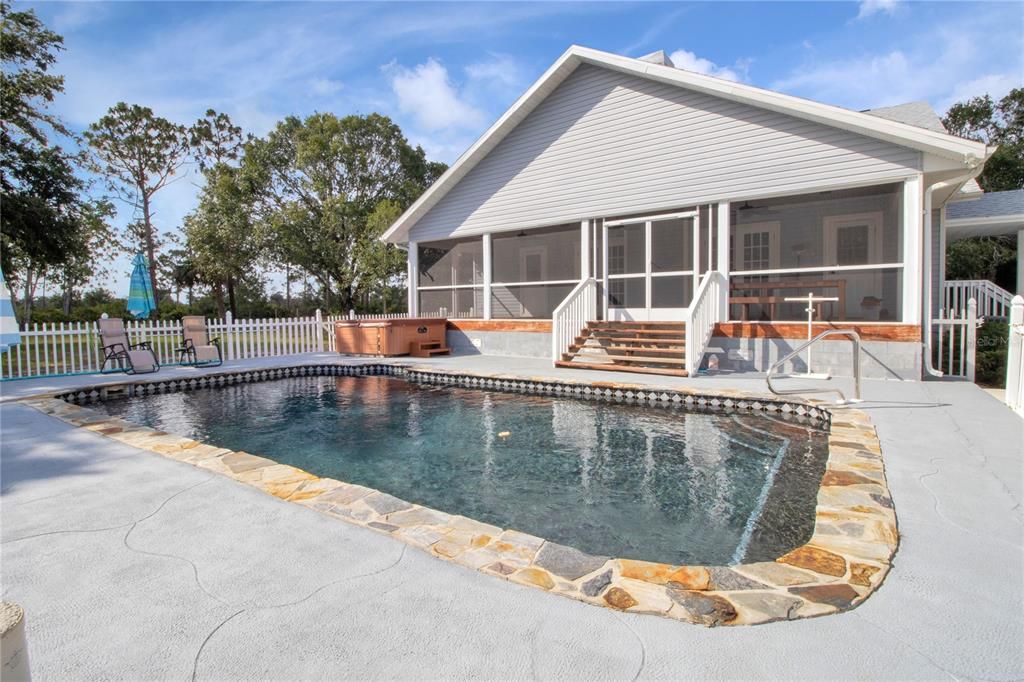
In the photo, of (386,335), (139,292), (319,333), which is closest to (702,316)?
(386,335)

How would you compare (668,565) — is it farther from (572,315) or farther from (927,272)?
(927,272)

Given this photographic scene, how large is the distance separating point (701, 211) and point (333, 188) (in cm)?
1684

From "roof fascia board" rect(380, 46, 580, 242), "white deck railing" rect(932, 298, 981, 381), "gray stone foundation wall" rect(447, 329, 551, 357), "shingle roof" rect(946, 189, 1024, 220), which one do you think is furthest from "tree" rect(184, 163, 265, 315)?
"shingle roof" rect(946, 189, 1024, 220)

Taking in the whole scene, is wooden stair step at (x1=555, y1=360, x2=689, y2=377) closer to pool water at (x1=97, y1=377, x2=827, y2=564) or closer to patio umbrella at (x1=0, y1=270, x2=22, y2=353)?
pool water at (x1=97, y1=377, x2=827, y2=564)

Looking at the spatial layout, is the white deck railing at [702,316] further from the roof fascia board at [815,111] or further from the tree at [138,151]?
the tree at [138,151]

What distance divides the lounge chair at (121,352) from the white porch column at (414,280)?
562 centimetres

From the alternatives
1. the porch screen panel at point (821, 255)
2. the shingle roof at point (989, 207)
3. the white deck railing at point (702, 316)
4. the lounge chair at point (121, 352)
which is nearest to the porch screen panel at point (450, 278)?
the white deck railing at point (702, 316)

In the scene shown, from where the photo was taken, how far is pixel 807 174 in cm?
795

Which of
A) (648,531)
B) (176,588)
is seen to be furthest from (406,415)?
(176,588)

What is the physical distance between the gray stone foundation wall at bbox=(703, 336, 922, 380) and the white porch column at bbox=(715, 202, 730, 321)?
0.57m

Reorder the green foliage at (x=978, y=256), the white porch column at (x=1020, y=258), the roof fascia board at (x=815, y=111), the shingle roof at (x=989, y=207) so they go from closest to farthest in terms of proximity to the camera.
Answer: the roof fascia board at (x=815, y=111) → the shingle roof at (x=989, y=207) → the white porch column at (x=1020, y=258) → the green foliage at (x=978, y=256)

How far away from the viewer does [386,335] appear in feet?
37.4

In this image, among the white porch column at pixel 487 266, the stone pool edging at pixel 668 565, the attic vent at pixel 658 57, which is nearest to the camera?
the stone pool edging at pixel 668 565

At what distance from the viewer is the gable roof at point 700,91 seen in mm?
6766
